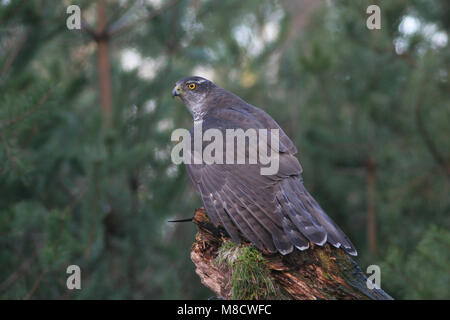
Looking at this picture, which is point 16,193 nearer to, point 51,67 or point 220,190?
point 51,67

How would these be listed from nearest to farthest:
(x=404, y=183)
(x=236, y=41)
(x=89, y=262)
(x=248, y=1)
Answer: (x=89, y=262)
(x=404, y=183)
(x=248, y=1)
(x=236, y=41)

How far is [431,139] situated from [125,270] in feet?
14.0

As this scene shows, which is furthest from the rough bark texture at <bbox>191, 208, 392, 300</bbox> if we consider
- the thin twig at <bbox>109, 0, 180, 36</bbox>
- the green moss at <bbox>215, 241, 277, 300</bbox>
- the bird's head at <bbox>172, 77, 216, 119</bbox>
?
the thin twig at <bbox>109, 0, 180, 36</bbox>

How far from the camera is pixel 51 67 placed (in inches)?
234

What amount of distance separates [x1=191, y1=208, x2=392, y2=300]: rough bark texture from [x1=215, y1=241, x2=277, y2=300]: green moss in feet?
0.19

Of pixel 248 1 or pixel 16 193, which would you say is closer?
pixel 16 193

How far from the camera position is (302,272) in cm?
321

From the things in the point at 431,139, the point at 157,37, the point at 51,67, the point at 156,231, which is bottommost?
the point at 156,231

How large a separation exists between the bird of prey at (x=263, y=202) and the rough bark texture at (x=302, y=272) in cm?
10

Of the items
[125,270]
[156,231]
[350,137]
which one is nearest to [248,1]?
[350,137]

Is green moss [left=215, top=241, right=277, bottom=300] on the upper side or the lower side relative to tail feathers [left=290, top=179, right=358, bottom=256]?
lower

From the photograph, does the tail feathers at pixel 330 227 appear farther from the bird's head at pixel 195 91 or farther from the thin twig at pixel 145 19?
the thin twig at pixel 145 19

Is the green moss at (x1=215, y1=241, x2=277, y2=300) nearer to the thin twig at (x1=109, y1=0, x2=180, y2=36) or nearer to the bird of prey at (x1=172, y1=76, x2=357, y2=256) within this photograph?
the bird of prey at (x1=172, y1=76, x2=357, y2=256)

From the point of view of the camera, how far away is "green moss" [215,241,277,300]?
10.3 ft
